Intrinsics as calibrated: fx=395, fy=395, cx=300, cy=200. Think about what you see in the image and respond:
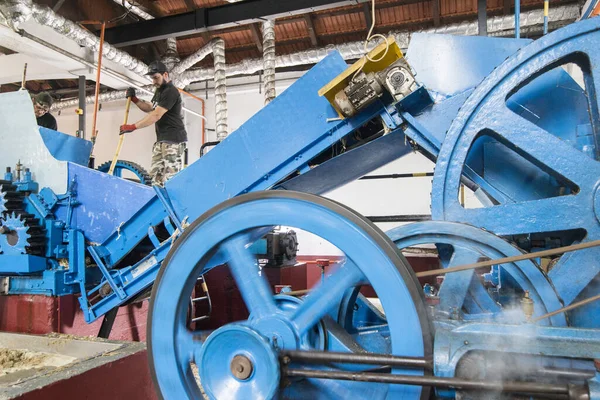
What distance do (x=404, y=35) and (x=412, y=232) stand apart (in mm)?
5728

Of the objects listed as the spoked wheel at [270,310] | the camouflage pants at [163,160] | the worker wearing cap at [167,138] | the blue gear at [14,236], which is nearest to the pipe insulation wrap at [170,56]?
the worker wearing cap at [167,138]

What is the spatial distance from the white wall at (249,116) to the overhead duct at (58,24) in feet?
7.51

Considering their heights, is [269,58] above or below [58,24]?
above

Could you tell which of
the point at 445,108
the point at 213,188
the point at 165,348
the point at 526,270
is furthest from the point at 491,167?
the point at 165,348

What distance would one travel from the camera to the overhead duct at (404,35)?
6039mm

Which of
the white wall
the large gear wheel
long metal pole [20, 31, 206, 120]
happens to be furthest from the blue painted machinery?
the white wall

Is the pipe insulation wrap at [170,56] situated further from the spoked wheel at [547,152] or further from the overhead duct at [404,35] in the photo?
the spoked wheel at [547,152]

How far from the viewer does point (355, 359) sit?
133 centimetres

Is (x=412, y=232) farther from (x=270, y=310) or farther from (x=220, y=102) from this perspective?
(x=220, y=102)

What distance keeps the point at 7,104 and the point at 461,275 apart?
391 cm

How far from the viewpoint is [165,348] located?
155cm

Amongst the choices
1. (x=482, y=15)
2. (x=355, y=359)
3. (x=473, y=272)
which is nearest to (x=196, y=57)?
(x=482, y=15)

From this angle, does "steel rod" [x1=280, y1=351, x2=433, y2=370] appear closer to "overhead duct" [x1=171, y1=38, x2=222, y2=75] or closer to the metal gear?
the metal gear

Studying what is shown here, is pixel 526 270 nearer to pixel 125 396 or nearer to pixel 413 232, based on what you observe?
pixel 413 232
